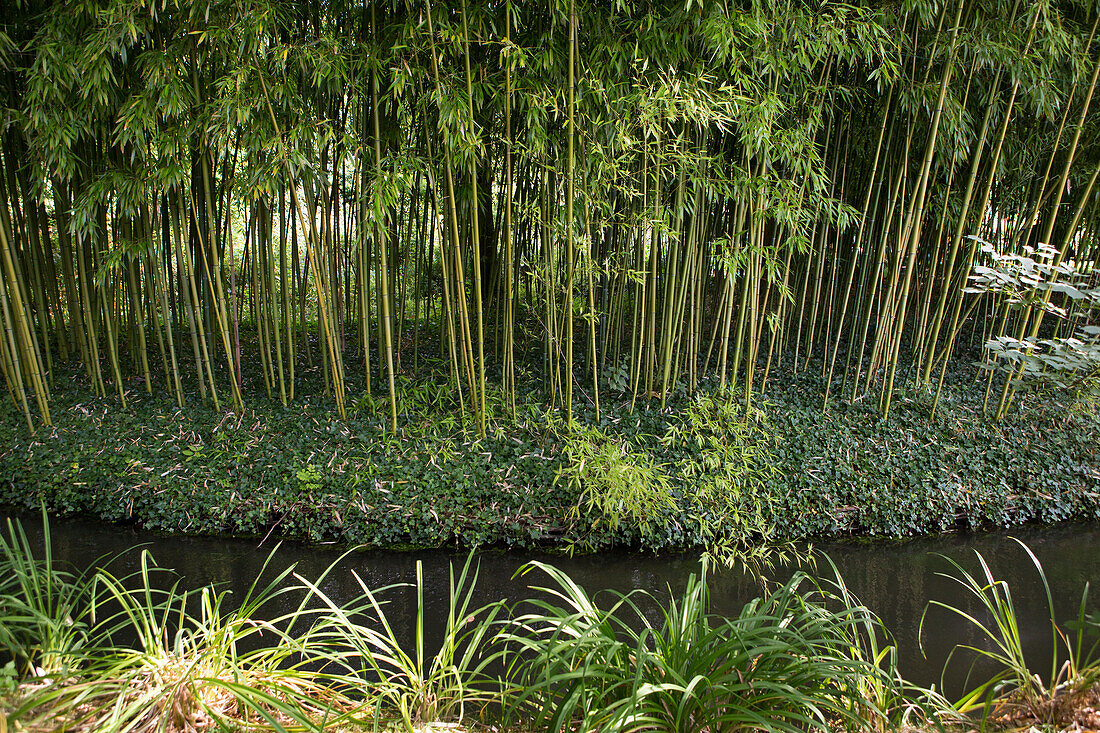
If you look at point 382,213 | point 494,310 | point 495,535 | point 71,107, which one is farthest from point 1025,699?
point 71,107

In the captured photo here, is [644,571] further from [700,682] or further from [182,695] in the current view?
[182,695]

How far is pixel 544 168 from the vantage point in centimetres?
317

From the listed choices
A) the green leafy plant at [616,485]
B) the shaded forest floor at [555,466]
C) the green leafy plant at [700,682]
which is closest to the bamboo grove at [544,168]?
the shaded forest floor at [555,466]

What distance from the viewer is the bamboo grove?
2.83 meters

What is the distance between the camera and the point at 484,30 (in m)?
2.88

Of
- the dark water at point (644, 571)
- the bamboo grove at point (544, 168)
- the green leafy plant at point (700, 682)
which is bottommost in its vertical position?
the dark water at point (644, 571)

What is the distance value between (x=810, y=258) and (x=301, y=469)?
3155 mm

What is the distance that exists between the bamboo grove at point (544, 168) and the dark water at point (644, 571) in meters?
0.84

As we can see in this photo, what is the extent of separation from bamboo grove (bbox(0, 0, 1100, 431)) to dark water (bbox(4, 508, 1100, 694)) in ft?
2.76

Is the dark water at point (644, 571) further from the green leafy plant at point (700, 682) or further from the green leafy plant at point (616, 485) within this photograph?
the green leafy plant at point (700, 682)

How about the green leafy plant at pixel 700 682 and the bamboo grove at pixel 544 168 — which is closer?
the green leafy plant at pixel 700 682

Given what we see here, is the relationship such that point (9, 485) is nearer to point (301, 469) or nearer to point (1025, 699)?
point (301, 469)

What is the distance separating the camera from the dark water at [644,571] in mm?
2559

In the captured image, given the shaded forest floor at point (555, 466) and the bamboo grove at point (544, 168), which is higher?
the bamboo grove at point (544, 168)
